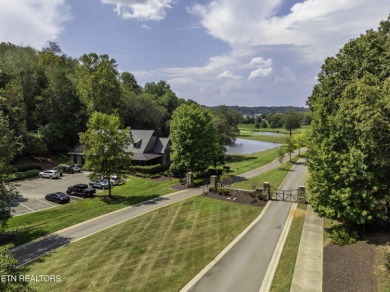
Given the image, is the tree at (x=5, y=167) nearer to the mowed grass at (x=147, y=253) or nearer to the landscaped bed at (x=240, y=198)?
the mowed grass at (x=147, y=253)

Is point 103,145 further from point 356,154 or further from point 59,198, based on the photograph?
point 356,154

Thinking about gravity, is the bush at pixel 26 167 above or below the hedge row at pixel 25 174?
above

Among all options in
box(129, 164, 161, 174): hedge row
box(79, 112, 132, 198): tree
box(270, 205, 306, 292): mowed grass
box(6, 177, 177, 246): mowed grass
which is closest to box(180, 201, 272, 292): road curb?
box(270, 205, 306, 292): mowed grass

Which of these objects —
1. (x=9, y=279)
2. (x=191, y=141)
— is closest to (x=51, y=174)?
(x=191, y=141)

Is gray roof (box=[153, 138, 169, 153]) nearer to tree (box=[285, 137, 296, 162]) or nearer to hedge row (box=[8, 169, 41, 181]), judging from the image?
hedge row (box=[8, 169, 41, 181])

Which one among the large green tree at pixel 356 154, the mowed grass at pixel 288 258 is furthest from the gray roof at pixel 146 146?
the large green tree at pixel 356 154

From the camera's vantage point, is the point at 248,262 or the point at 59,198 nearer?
the point at 248,262

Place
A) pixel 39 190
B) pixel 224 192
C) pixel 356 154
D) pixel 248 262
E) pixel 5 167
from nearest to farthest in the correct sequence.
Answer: pixel 248 262, pixel 356 154, pixel 5 167, pixel 224 192, pixel 39 190
